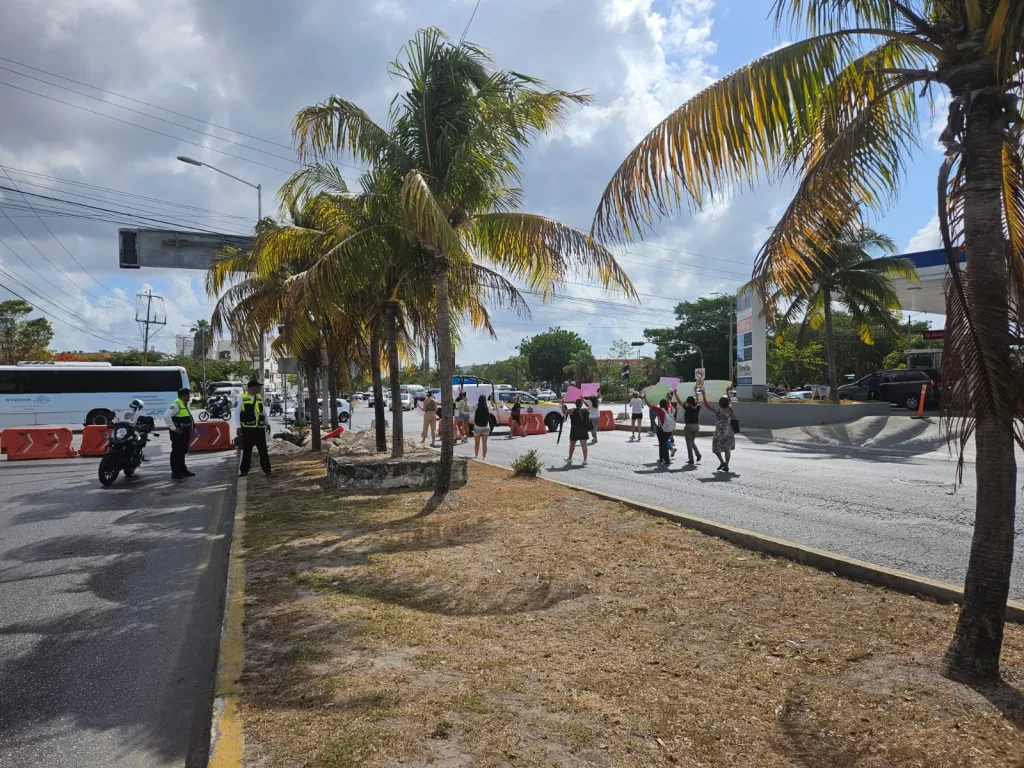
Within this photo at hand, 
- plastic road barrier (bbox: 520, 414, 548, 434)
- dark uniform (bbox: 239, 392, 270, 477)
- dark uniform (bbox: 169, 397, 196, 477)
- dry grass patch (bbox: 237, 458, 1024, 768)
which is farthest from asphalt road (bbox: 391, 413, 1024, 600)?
dark uniform (bbox: 169, 397, 196, 477)

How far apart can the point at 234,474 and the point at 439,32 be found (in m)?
9.49

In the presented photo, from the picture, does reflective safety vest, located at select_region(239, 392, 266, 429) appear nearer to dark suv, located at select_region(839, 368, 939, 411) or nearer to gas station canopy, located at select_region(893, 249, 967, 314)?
gas station canopy, located at select_region(893, 249, 967, 314)

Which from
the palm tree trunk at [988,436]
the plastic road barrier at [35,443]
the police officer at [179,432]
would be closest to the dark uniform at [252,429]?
the police officer at [179,432]

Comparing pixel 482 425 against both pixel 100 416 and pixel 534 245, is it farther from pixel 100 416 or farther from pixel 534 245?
pixel 100 416

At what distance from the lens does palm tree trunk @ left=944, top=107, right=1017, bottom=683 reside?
3.66 m

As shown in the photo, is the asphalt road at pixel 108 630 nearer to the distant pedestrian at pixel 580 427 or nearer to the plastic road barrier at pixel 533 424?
the distant pedestrian at pixel 580 427

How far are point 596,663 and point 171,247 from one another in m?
18.2

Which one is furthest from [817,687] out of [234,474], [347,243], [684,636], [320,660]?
[234,474]

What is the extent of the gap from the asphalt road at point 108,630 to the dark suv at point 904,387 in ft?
84.4

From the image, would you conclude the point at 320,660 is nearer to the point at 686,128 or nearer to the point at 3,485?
the point at 686,128

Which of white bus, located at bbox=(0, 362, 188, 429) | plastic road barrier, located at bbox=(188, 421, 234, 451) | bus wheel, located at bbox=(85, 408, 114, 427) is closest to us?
plastic road barrier, located at bbox=(188, 421, 234, 451)

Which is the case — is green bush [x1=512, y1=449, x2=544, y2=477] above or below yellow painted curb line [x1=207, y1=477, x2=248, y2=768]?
above

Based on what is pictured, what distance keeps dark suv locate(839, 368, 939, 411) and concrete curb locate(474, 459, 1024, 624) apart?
2250 cm

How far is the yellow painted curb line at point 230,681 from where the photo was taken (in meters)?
2.99
